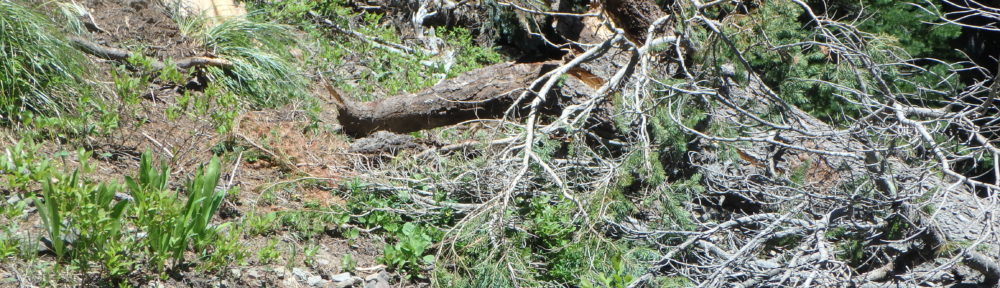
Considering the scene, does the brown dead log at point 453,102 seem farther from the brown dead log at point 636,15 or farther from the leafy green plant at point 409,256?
the leafy green plant at point 409,256

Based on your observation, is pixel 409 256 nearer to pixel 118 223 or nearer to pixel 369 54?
pixel 118 223

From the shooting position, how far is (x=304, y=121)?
5934mm

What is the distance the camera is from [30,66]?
4691 millimetres

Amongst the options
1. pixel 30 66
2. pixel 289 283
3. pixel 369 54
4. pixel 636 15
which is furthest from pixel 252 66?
pixel 636 15

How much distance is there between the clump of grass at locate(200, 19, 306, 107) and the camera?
20.1ft

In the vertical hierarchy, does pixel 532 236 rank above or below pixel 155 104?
below

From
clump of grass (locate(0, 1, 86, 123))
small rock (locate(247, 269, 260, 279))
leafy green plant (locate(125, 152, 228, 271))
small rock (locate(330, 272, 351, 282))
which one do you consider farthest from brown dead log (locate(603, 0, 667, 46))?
clump of grass (locate(0, 1, 86, 123))

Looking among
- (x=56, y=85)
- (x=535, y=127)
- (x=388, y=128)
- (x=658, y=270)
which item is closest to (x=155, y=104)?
(x=56, y=85)

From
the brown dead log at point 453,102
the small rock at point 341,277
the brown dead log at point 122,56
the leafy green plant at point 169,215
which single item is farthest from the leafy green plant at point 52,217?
the brown dead log at point 453,102

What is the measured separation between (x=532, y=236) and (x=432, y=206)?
0.60 metres

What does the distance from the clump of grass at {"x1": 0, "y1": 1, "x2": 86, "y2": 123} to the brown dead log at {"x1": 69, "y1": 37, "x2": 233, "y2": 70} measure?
509mm

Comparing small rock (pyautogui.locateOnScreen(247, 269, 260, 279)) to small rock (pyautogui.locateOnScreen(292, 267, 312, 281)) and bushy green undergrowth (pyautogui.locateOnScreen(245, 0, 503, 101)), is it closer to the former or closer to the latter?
small rock (pyautogui.locateOnScreen(292, 267, 312, 281))

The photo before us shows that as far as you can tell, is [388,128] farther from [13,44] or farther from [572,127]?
[13,44]

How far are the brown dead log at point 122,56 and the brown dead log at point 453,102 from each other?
1038 millimetres
